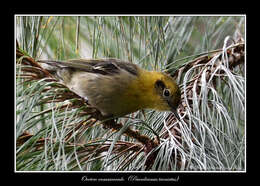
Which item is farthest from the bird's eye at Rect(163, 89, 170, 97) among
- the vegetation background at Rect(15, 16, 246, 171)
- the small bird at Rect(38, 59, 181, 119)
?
the vegetation background at Rect(15, 16, 246, 171)

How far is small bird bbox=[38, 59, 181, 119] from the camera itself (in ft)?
8.68

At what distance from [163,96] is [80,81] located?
65 cm

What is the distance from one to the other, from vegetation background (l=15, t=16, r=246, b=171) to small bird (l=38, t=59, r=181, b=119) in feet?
0.28

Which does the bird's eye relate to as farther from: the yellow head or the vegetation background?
the vegetation background

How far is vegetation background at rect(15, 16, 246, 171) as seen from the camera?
2100 mm

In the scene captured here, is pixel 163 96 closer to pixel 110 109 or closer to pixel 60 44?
pixel 110 109

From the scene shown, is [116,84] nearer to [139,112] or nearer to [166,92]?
[139,112]

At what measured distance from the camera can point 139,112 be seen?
2943 millimetres

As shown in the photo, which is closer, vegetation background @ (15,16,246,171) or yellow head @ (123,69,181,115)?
vegetation background @ (15,16,246,171)

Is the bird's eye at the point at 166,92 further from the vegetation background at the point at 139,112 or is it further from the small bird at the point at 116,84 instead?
the vegetation background at the point at 139,112

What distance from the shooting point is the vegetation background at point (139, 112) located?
2.10m

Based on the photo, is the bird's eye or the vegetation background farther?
the bird's eye

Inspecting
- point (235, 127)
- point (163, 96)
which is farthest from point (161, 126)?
point (235, 127)

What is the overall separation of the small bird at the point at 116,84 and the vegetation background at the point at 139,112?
86 millimetres
